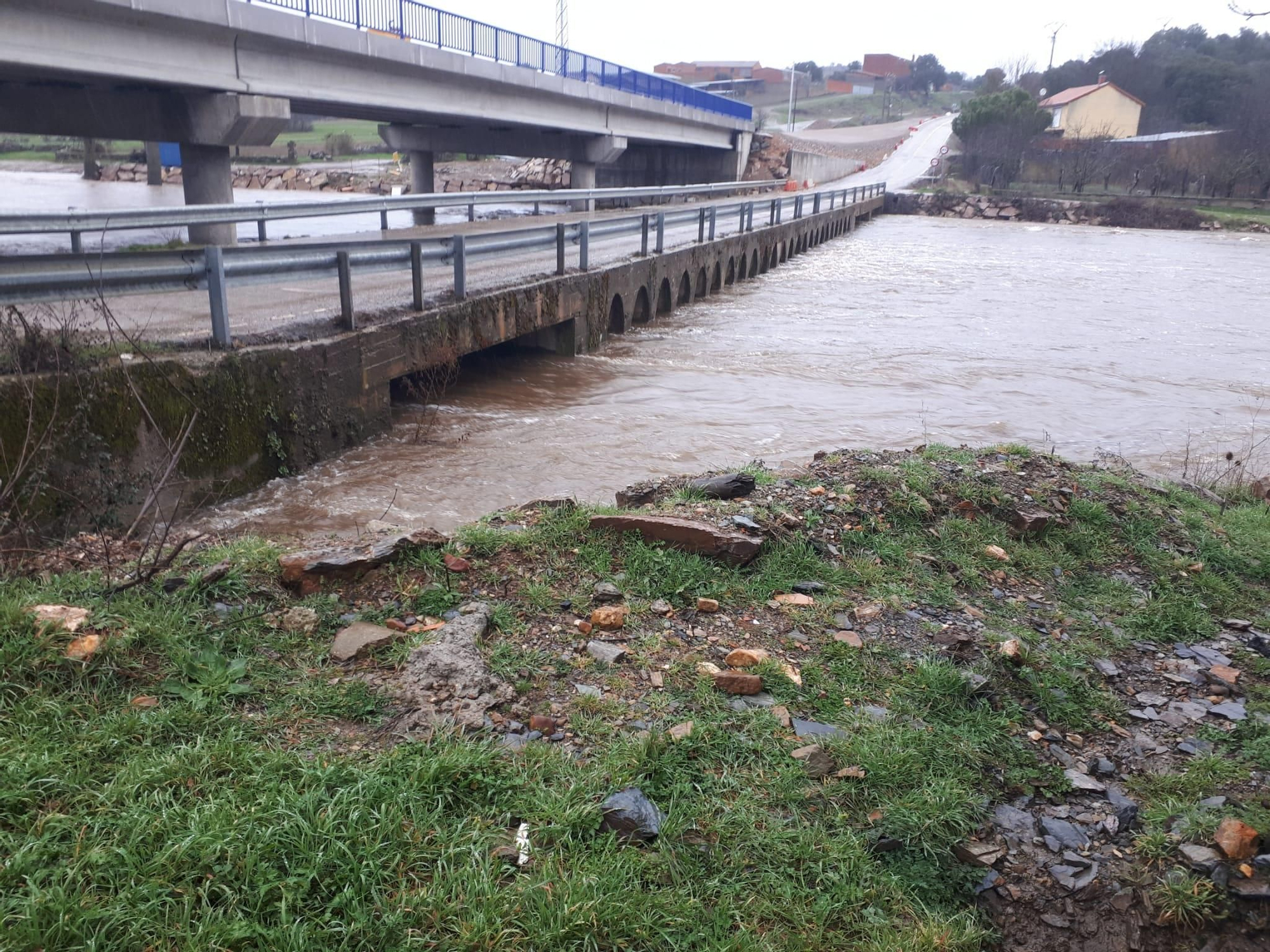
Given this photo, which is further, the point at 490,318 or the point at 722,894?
the point at 490,318

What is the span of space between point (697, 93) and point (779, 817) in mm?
48607

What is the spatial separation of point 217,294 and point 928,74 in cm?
18143

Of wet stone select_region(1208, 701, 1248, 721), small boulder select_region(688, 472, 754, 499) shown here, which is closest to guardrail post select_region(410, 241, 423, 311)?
small boulder select_region(688, 472, 754, 499)

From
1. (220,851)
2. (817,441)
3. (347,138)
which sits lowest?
(817,441)

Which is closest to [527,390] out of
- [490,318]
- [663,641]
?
[490,318]

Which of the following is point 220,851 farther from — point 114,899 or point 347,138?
point 347,138

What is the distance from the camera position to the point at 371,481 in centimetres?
789

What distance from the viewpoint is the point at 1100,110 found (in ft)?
278

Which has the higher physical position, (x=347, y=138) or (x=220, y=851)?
(x=347, y=138)

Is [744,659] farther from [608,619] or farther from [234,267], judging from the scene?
[234,267]

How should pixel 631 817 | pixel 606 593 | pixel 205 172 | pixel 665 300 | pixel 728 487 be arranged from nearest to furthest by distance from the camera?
pixel 631 817 → pixel 606 593 → pixel 728 487 → pixel 665 300 → pixel 205 172

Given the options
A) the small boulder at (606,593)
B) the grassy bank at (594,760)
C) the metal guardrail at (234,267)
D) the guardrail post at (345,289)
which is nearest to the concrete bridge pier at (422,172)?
the metal guardrail at (234,267)

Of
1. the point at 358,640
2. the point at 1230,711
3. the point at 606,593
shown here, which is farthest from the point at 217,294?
the point at 1230,711

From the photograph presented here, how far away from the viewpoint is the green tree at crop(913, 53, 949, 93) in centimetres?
16425
